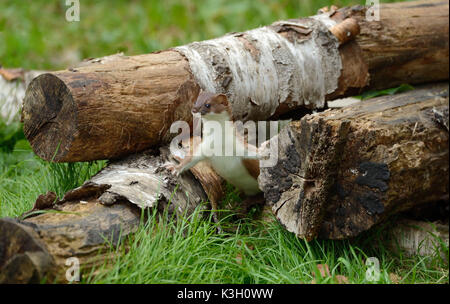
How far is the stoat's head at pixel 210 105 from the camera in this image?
3195mm

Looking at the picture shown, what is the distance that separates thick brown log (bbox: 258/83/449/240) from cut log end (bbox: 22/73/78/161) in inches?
50.1

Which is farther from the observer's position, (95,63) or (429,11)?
(429,11)

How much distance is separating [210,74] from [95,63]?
816 mm

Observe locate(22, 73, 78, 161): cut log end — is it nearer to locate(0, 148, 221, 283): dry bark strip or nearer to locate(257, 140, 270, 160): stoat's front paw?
locate(0, 148, 221, 283): dry bark strip

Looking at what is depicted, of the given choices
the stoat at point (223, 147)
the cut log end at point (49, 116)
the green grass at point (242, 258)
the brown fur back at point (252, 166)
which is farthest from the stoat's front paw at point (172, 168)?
the cut log end at point (49, 116)

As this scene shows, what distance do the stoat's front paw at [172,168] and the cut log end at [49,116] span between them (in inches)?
24.2

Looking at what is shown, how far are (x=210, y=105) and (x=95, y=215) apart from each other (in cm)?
96

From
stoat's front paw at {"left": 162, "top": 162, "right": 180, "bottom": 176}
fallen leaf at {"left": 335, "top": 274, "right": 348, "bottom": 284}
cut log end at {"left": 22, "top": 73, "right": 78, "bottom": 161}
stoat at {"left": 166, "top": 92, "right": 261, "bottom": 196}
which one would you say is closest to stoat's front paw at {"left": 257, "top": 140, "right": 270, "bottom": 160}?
stoat at {"left": 166, "top": 92, "right": 261, "bottom": 196}

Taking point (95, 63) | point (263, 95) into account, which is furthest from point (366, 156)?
point (95, 63)

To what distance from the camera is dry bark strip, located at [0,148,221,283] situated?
7.93ft

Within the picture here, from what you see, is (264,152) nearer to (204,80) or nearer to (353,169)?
(353,169)
